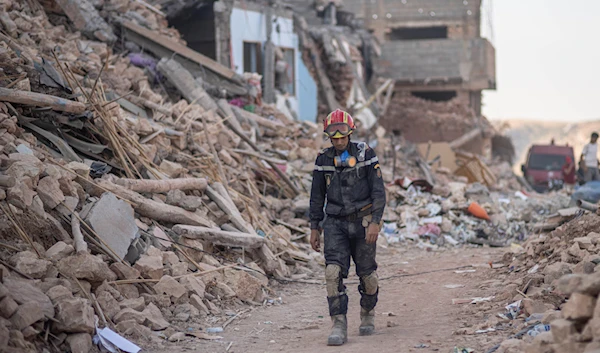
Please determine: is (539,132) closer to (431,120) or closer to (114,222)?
(431,120)

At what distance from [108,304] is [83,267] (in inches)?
14.3

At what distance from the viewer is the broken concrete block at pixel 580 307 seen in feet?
13.9

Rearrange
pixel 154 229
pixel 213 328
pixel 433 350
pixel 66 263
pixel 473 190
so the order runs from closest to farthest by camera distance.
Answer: pixel 433 350 < pixel 66 263 < pixel 213 328 < pixel 154 229 < pixel 473 190

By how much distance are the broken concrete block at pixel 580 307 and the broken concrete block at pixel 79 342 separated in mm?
3269

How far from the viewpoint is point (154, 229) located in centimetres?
793

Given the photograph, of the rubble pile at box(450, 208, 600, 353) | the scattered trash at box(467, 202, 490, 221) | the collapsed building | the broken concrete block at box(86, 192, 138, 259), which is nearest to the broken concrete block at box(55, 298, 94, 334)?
the broken concrete block at box(86, 192, 138, 259)

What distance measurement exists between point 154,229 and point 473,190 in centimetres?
997

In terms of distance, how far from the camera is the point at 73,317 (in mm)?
5457

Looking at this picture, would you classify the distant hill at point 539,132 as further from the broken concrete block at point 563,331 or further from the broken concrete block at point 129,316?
the broken concrete block at point 563,331

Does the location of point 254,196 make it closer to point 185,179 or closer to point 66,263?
point 185,179

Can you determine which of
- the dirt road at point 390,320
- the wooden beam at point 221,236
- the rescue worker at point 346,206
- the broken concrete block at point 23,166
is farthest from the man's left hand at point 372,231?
the broken concrete block at point 23,166

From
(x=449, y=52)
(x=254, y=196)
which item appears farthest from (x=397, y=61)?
(x=254, y=196)

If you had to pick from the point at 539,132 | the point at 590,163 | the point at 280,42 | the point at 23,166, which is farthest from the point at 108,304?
the point at 539,132

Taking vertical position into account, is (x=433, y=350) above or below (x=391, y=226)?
above
